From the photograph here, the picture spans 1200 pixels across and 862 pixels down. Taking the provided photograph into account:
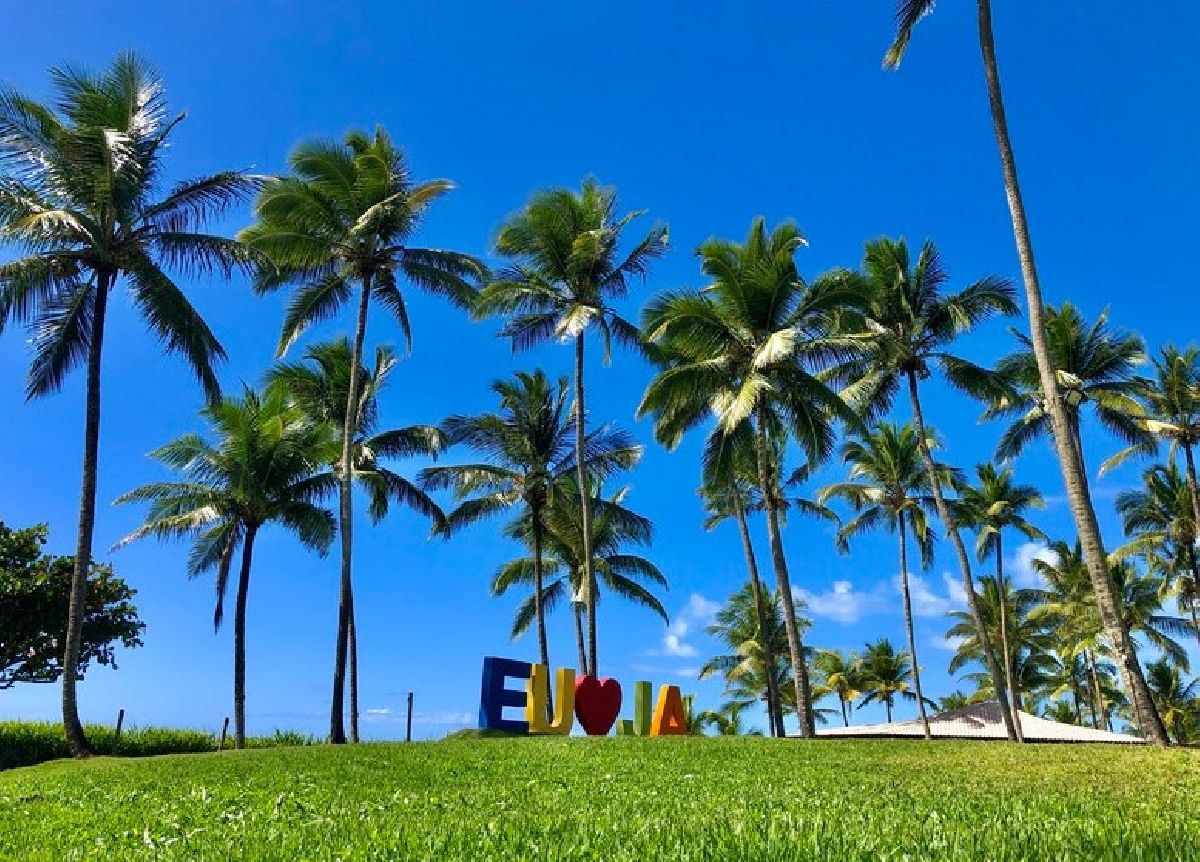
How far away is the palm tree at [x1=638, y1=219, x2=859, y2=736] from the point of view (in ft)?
75.6

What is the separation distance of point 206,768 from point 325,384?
1612 cm

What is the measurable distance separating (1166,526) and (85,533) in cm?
3649

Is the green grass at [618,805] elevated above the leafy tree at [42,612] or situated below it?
below

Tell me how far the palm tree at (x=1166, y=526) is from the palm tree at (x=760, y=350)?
733 inches

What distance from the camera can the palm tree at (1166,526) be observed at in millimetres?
A: 34781

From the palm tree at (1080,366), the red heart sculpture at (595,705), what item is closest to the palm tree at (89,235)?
the red heart sculpture at (595,705)

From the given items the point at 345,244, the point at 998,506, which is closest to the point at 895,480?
the point at 998,506

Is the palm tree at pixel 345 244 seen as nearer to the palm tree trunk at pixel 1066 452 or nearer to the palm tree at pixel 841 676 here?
the palm tree trunk at pixel 1066 452

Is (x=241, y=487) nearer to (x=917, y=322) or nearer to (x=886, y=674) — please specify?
(x=917, y=322)

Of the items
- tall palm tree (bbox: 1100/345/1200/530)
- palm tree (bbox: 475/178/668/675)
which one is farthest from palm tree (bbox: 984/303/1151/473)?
palm tree (bbox: 475/178/668/675)

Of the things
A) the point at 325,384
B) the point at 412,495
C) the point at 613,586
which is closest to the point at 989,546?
the point at 613,586

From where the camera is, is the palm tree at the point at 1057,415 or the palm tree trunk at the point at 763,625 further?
the palm tree trunk at the point at 763,625

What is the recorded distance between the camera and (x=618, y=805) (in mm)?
7348

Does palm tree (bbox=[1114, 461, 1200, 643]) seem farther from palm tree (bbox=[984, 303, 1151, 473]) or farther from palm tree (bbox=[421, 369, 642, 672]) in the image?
palm tree (bbox=[421, 369, 642, 672])
